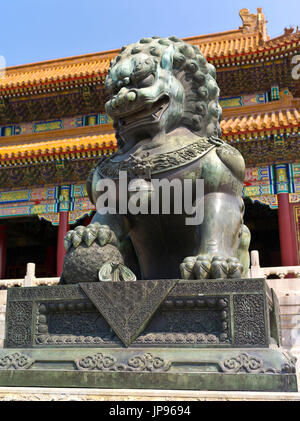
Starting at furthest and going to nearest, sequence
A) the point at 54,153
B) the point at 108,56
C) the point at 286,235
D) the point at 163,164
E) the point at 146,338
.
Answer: the point at 108,56, the point at 54,153, the point at 286,235, the point at 163,164, the point at 146,338

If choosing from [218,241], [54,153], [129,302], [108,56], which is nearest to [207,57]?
[54,153]

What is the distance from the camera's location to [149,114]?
7.90 feet

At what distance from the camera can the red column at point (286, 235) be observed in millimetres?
9930

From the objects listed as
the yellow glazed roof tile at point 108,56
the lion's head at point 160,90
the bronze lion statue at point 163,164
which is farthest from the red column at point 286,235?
the lion's head at point 160,90

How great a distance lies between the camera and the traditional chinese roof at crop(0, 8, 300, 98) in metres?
11.9

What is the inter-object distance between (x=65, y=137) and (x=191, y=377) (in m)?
12.6

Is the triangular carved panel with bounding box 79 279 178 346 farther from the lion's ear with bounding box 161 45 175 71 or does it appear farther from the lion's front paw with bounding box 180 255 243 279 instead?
the lion's ear with bounding box 161 45 175 71

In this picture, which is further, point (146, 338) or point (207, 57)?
point (207, 57)

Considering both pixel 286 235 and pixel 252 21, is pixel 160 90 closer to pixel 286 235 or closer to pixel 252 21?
pixel 286 235

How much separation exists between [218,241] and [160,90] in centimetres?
85

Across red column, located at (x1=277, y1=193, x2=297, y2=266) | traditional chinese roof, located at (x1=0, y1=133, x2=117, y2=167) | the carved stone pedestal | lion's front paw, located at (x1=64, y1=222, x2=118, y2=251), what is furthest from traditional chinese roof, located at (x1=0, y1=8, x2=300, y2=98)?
the carved stone pedestal

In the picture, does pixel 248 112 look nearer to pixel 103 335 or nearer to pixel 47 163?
pixel 47 163

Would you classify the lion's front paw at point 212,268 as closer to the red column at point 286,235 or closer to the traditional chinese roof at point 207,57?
the red column at point 286,235

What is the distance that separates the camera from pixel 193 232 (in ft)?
8.01
